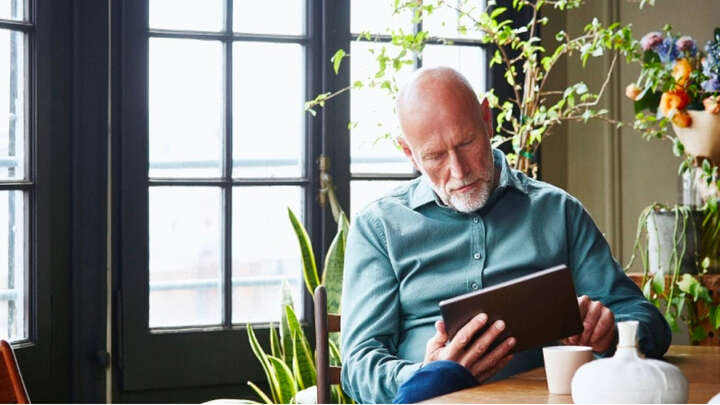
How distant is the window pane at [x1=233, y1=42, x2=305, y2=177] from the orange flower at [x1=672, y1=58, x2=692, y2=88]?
1.28 metres

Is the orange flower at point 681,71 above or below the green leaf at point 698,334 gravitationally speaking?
above

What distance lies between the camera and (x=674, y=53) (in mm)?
3115

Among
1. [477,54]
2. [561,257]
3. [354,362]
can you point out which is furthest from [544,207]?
[477,54]

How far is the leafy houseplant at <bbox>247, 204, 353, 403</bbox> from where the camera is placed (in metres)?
3.09

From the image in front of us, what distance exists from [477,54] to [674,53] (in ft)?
3.08

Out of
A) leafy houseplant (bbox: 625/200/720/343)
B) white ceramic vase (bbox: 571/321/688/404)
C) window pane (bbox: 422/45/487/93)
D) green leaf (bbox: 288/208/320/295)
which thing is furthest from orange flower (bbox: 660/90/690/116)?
white ceramic vase (bbox: 571/321/688/404)

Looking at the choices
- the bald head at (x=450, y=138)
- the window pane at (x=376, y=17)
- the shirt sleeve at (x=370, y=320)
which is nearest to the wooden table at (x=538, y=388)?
the shirt sleeve at (x=370, y=320)

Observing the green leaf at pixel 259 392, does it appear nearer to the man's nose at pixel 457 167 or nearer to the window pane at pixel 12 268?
the window pane at pixel 12 268

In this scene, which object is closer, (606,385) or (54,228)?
(606,385)

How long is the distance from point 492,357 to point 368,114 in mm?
1954

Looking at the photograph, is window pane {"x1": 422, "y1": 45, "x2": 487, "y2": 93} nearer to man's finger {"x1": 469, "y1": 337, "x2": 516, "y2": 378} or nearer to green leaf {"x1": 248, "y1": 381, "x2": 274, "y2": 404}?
green leaf {"x1": 248, "y1": 381, "x2": 274, "y2": 404}

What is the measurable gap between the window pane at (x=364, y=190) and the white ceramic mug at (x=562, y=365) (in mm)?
2098

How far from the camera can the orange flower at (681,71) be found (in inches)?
120

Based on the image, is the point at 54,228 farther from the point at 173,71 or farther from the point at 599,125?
the point at 599,125
